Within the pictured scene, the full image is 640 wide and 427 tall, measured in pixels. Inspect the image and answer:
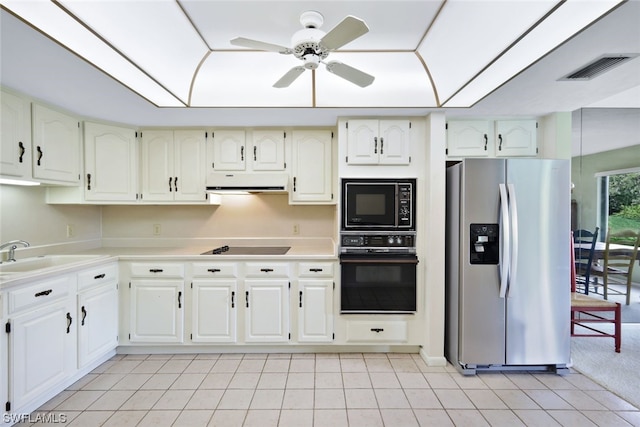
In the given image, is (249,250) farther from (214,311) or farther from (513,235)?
(513,235)

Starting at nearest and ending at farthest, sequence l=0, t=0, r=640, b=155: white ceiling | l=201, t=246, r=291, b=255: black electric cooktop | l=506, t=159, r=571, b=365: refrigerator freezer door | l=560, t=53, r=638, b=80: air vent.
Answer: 1. l=0, t=0, r=640, b=155: white ceiling
2. l=560, t=53, r=638, b=80: air vent
3. l=506, t=159, r=571, b=365: refrigerator freezer door
4. l=201, t=246, r=291, b=255: black electric cooktop

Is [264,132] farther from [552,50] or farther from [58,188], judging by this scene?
[552,50]

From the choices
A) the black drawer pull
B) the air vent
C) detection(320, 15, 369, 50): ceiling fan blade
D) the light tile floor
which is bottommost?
the light tile floor

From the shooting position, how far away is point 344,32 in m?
1.36

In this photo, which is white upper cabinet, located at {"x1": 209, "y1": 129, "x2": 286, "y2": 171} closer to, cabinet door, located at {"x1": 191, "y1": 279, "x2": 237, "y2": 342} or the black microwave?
the black microwave

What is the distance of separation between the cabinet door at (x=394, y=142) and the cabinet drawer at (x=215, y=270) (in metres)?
1.68

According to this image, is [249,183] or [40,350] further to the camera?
[249,183]

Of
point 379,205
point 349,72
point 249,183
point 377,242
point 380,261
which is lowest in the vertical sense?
point 380,261

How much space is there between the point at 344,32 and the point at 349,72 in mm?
351

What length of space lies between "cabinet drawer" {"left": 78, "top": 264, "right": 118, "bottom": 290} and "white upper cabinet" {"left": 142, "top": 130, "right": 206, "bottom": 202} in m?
0.77

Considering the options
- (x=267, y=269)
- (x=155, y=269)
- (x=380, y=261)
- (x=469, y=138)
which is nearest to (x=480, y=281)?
(x=380, y=261)

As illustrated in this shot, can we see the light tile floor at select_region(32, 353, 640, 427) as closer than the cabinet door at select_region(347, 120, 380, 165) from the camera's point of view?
Yes

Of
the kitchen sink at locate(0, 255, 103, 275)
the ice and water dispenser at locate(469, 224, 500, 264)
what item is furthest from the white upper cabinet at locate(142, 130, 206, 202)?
the ice and water dispenser at locate(469, 224, 500, 264)

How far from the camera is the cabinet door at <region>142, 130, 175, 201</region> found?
301 centimetres
